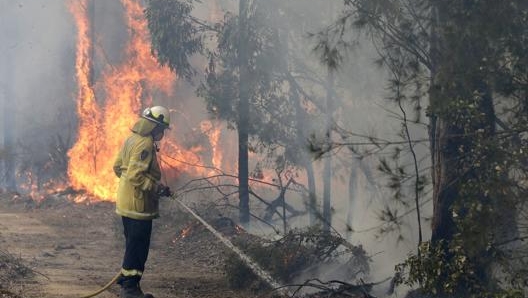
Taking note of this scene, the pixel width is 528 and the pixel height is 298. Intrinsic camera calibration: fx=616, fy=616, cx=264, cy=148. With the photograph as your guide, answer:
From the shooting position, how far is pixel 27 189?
24891 mm

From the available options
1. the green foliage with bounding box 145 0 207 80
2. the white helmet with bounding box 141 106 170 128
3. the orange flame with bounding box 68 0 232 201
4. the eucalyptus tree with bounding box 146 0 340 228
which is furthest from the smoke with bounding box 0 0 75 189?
the white helmet with bounding box 141 106 170 128

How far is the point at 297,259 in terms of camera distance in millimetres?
8188

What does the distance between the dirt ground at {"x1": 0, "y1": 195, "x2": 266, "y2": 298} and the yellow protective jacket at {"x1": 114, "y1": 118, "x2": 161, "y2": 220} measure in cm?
111

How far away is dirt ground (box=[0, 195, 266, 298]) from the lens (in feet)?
25.3

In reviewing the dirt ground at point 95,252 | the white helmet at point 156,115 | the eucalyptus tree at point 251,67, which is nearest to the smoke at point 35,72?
the dirt ground at point 95,252

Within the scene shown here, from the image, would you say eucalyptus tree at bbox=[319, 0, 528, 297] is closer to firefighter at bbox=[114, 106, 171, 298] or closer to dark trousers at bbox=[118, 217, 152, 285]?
firefighter at bbox=[114, 106, 171, 298]

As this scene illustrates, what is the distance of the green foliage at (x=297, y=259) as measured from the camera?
7898 mm

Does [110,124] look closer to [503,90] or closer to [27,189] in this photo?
[27,189]

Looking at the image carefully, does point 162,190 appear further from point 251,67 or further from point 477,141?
point 251,67

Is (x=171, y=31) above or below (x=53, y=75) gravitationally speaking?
below

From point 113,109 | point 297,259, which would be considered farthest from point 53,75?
point 297,259

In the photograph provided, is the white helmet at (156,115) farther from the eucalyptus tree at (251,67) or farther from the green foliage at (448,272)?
the eucalyptus tree at (251,67)

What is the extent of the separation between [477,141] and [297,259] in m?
3.33

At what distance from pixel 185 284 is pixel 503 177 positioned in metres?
4.52
